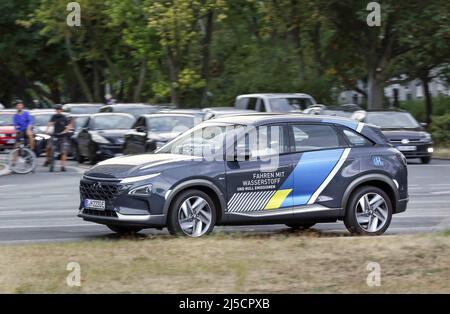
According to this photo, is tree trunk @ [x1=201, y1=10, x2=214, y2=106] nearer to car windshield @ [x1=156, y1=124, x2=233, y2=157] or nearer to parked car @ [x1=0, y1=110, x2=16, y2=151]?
parked car @ [x1=0, y1=110, x2=16, y2=151]

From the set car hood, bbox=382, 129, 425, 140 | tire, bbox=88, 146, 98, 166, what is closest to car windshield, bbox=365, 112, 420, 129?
car hood, bbox=382, 129, 425, 140

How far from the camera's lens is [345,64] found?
50219mm

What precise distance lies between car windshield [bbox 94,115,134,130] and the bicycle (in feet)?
12.9

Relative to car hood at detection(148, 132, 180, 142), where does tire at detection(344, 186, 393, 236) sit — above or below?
below

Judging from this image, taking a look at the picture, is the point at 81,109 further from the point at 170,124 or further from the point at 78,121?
the point at 170,124

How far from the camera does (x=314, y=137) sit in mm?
14258

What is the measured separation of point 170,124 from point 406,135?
24.2 ft

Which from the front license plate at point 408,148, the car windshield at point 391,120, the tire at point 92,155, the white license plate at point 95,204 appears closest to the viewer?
the white license plate at point 95,204

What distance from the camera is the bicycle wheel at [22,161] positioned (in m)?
29.3

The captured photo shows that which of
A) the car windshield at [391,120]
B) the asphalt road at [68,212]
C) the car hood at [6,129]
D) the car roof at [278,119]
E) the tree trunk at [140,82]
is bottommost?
the asphalt road at [68,212]

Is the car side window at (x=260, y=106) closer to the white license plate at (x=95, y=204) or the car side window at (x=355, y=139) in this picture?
the car side window at (x=355, y=139)

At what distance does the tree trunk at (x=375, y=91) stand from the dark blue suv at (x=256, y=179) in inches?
1128

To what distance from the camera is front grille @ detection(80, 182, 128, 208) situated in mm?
13305

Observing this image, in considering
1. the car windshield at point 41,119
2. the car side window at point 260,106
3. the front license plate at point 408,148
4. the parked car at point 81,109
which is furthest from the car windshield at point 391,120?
the parked car at point 81,109
